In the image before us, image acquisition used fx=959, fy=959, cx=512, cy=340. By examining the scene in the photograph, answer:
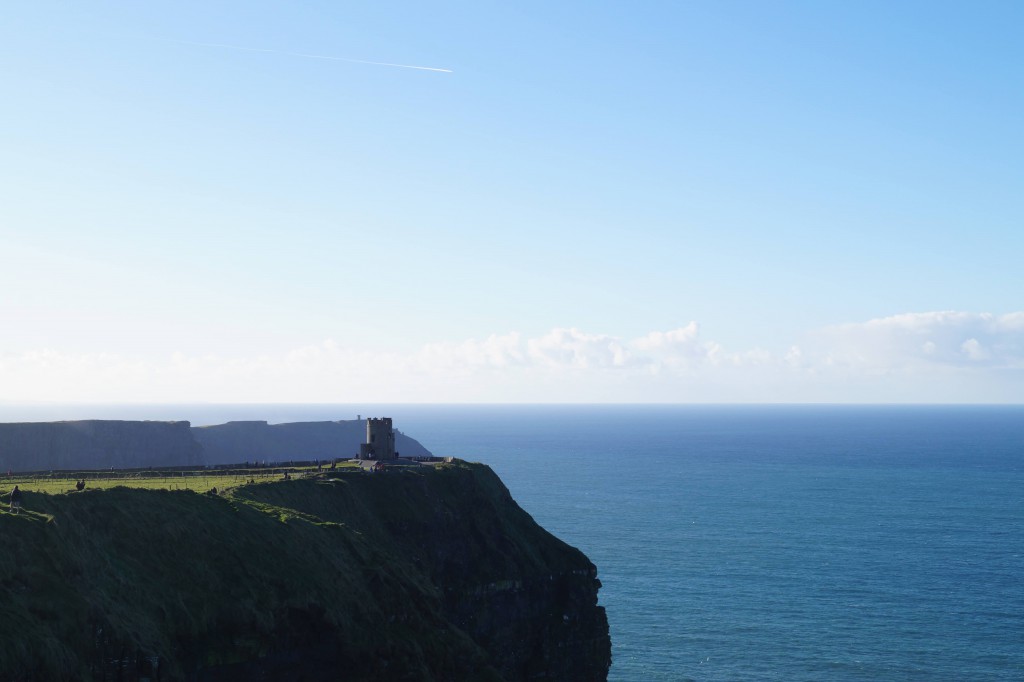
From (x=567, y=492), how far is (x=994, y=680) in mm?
124366

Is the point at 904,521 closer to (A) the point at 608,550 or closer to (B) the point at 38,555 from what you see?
(A) the point at 608,550

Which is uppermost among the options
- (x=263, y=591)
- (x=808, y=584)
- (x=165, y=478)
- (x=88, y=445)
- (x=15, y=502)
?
(x=15, y=502)

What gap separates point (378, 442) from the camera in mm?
92875

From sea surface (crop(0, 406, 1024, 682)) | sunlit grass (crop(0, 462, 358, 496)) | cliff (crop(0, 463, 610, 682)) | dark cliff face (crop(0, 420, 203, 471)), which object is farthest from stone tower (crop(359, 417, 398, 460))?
dark cliff face (crop(0, 420, 203, 471))

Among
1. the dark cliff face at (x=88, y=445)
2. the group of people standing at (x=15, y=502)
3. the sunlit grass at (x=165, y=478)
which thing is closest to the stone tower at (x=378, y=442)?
the sunlit grass at (x=165, y=478)

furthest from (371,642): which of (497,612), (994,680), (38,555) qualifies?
(994,680)

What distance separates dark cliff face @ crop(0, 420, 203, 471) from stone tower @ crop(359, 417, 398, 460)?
3906 inches

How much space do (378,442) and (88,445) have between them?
115 metres

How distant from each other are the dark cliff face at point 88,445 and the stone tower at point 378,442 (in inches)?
3906

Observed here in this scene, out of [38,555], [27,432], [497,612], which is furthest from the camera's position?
[27,432]

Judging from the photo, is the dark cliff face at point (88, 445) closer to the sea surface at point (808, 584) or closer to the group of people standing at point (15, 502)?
the sea surface at point (808, 584)

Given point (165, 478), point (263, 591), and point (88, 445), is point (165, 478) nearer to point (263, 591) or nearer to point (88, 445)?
point (263, 591)

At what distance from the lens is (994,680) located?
76.6m

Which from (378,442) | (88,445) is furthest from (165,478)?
(88,445)
